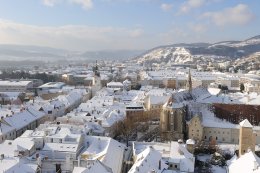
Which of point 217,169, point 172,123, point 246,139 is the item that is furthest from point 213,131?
point 217,169

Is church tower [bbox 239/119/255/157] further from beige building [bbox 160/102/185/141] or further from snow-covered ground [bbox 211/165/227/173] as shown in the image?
beige building [bbox 160/102/185/141]

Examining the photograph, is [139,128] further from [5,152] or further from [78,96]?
[78,96]

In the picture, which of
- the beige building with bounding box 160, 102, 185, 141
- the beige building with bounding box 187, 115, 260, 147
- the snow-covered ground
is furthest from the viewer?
the beige building with bounding box 187, 115, 260, 147

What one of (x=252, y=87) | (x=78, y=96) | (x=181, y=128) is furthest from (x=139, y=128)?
(x=252, y=87)

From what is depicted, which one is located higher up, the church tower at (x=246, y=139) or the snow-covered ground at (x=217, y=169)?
the church tower at (x=246, y=139)

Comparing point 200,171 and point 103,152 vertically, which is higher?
point 103,152

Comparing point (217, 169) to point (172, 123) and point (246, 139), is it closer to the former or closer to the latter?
point (246, 139)

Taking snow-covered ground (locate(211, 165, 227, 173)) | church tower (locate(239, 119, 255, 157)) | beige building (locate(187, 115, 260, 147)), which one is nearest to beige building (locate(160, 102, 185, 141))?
beige building (locate(187, 115, 260, 147))

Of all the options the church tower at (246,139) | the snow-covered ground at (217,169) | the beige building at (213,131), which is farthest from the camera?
the beige building at (213,131)

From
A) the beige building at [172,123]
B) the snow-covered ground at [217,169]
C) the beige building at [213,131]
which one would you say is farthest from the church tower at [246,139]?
the beige building at [172,123]

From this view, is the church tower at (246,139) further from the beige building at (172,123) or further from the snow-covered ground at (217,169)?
the beige building at (172,123)

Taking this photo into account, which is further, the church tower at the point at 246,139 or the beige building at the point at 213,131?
the beige building at the point at 213,131
